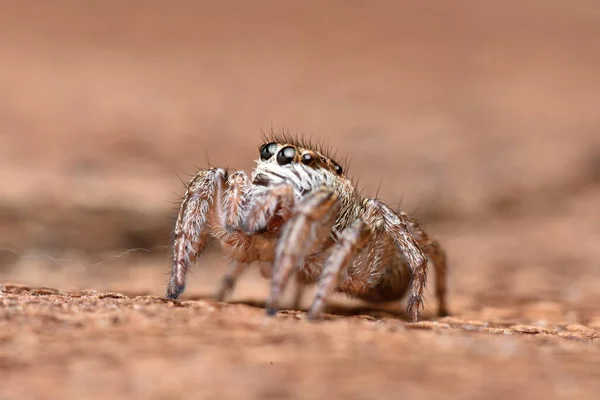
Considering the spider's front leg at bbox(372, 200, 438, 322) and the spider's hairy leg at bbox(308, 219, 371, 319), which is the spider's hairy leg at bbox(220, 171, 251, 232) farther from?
the spider's front leg at bbox(372, 200, 438, 322)

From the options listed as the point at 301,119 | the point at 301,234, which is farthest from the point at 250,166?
the point at 301,234

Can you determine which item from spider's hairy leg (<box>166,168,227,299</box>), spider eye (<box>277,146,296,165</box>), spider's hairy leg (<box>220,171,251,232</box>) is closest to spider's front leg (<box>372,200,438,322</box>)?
spider eye (<box>277,146,296,165</box>)

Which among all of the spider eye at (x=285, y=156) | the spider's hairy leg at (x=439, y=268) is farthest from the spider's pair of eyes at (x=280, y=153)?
the spider's hairy leg at (x=439, y=268)

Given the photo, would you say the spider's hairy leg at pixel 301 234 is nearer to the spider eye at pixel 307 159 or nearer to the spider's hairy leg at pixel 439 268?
the spider eye at pixel 307 159

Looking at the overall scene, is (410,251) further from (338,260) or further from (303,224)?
(303,224)

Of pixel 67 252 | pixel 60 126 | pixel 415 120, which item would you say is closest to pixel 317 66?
pixel 415 120

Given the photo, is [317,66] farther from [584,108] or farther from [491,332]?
[491,332]
